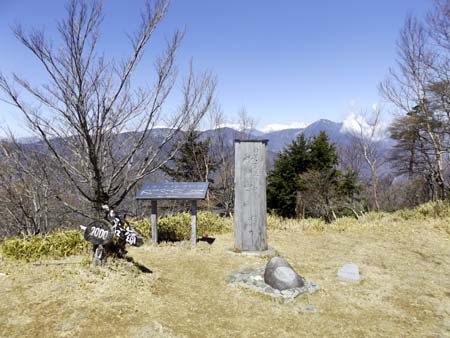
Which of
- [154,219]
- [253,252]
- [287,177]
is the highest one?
[287,177]

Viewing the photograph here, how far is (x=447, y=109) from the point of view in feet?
37.9

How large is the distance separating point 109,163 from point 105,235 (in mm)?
1433

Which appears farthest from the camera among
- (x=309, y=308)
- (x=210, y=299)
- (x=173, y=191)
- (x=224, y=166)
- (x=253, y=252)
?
(x=224, y=166)

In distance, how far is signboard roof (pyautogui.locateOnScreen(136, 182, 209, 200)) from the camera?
22.2 ft

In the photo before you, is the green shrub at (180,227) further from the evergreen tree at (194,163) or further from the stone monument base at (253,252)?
the evergreen tree at (194,163)

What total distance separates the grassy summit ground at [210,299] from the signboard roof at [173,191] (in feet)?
3.62

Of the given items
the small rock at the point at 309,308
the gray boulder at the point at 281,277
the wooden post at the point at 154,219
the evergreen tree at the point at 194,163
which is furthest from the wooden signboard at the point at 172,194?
the evergreen tree at the point at 194,163

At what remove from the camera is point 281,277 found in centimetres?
458

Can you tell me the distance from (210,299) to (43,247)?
328 centimetres

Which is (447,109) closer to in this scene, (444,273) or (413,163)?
(413,163)

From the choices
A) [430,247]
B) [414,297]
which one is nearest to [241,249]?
[414,297]

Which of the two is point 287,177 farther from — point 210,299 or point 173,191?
point 210,299

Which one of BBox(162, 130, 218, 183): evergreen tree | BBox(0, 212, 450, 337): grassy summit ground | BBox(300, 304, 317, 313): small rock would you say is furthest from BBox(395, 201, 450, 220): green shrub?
BBox(162, 130, 218, 183): evergreen tree

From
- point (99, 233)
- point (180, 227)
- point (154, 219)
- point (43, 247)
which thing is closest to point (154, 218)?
point (154, 219)
